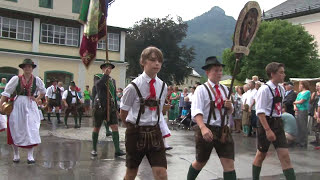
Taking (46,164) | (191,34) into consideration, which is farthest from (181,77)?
(191,34)

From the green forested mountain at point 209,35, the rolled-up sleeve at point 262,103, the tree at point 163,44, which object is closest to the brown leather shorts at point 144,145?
the rolled-up sleeve at point 262,103

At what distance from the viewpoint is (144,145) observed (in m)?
4.08

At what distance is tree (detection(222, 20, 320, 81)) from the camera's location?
33.1 meters

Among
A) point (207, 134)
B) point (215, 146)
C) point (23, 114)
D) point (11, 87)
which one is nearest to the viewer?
point (207, 134)

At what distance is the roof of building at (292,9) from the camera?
1752 inches

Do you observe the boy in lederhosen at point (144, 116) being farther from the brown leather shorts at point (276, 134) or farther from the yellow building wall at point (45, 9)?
the yellow building wall at point (45, 9)

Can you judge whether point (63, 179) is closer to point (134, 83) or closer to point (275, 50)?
point (134, 83)

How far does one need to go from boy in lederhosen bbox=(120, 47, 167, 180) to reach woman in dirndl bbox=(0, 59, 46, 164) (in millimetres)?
3153

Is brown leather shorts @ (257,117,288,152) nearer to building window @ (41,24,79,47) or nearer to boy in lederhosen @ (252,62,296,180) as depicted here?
boy in lederhosen @ (252,62,296,180)

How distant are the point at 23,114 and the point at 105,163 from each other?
1794mm

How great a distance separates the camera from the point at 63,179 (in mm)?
5598

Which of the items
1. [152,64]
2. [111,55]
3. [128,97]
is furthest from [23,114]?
[111,55]

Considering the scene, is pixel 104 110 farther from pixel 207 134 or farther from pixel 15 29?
pixel 15 29

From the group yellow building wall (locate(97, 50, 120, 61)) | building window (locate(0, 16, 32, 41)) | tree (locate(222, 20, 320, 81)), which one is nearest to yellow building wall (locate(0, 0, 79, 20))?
building window (locate(0, 16, 32, 41))
